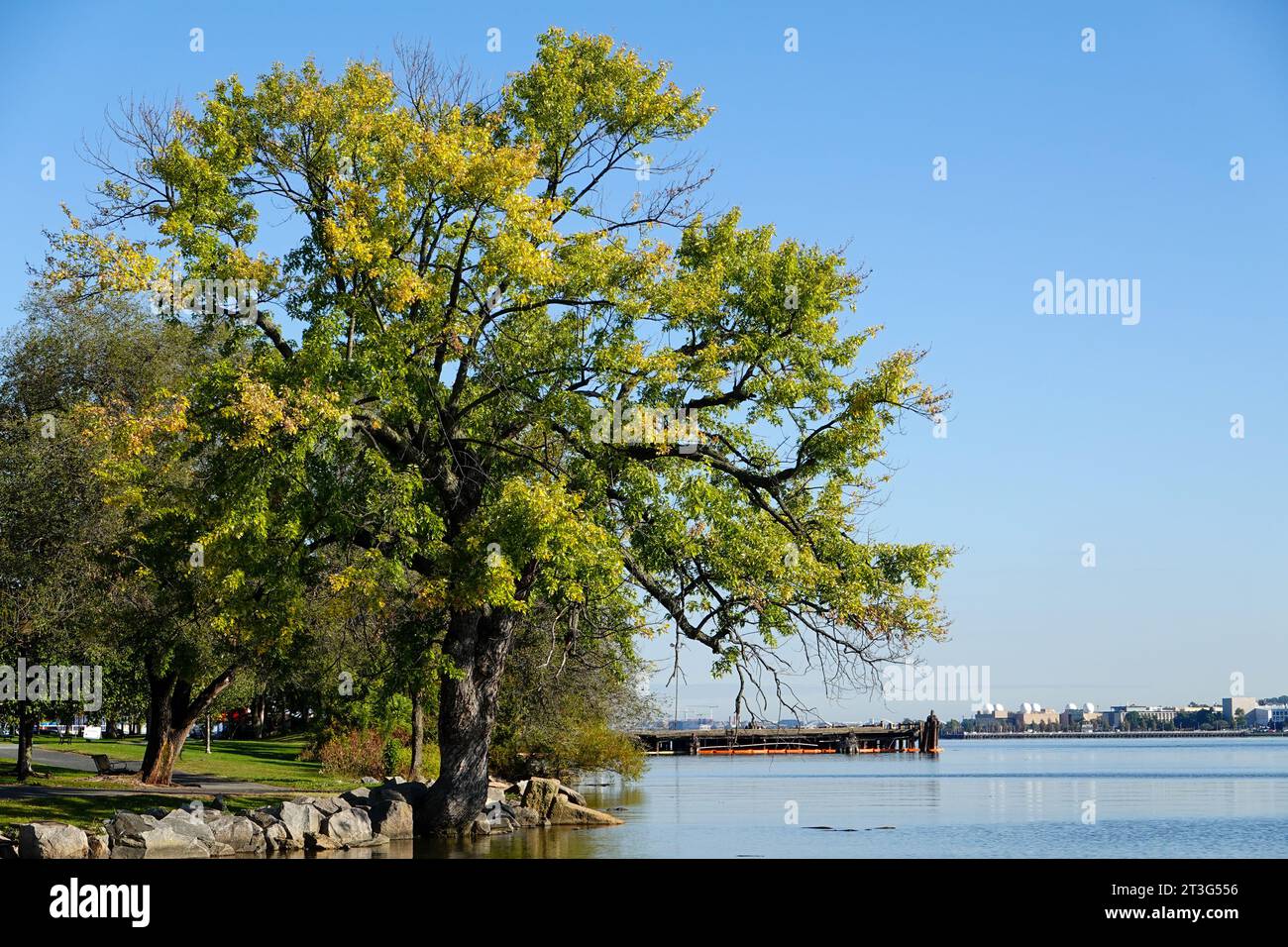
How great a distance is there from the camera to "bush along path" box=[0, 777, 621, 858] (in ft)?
80.8

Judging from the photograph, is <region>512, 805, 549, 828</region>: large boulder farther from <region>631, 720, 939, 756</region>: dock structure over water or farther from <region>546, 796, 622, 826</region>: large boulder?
<region>631, 720, 939, 756</region>: dock structure over water

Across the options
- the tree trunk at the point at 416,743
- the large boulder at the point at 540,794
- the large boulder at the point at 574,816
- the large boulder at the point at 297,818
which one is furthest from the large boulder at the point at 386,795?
the tree trunk at the point at 416,743

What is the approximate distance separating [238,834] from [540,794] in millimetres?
11931

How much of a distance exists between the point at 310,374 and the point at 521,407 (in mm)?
5660

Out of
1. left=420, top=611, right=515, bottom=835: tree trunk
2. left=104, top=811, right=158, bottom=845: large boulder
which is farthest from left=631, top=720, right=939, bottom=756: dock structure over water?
left=104, top=811, right=158, bottom=845: large boulder

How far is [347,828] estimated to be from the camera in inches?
1196

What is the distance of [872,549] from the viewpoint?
1234 inches

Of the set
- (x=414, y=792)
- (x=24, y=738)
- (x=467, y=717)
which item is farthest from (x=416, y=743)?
(x=467, y=717)

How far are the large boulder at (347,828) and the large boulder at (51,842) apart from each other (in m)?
6.50

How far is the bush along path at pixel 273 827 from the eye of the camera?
24.6 meters

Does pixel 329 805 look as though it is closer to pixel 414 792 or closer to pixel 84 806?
pixel 414 792
